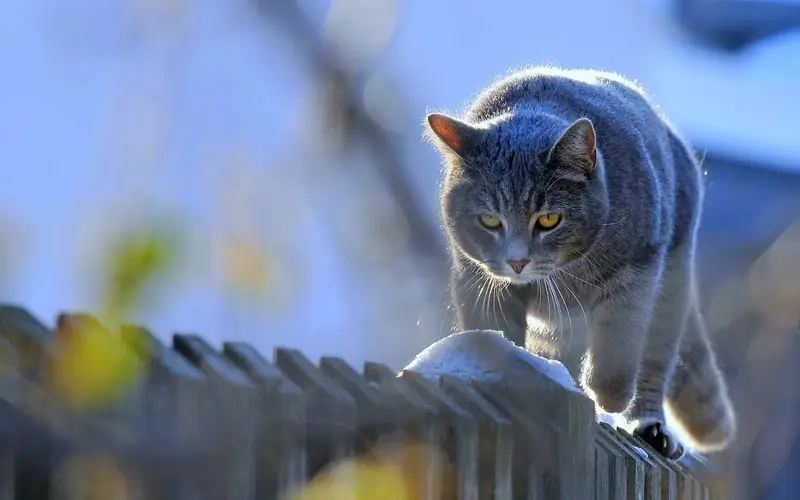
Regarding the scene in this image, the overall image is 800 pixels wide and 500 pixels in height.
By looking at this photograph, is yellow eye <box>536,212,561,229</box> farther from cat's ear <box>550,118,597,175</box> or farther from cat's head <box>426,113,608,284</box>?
cat's ear <box>550,118,597,175</box>

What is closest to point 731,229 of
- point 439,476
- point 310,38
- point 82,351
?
point 310,38

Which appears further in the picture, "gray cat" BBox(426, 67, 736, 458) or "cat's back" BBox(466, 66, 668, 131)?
"cat's back" BBox(466, 66, 668, 131)

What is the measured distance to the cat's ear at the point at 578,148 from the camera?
2654mm

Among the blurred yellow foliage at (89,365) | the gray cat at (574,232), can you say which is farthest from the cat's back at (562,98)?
the blurred yellow foliage at (89,365)

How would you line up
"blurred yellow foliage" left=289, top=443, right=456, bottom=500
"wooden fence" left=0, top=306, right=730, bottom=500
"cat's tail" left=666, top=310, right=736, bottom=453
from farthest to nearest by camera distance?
"cat's tail" left=666, top=310, right=736, bottom=453, "blurred yellow foliage" left=289, top=443, right=456, bottom=500, "wooden fence" left=0, top=306, right=730, bottom=500

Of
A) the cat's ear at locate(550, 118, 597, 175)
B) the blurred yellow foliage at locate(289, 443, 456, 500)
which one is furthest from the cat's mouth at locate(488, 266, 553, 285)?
the blurred yellow foliage at locate(289, 443, 456, 500)

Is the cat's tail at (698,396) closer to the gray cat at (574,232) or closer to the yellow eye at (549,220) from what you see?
the gray cat at (574,232)

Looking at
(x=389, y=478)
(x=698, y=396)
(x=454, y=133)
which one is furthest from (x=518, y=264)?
(x=389, y=478)

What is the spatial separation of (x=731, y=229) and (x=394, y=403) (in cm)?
522

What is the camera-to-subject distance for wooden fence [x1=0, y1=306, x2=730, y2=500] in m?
0.99

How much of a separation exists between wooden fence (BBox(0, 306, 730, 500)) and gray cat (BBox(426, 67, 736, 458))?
118cm

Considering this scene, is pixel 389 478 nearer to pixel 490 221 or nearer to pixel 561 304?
pixel 490 221

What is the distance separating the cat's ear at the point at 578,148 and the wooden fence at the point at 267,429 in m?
1.14

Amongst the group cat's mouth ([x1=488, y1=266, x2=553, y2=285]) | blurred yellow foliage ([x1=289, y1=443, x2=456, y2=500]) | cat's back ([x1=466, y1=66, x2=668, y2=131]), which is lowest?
blurred yellow foliage ([x1=289, y1=443, x2=456, y2=500])
